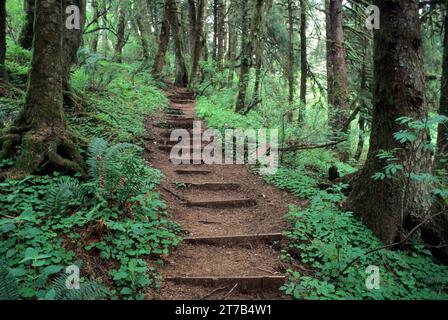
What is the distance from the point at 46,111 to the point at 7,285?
306cm

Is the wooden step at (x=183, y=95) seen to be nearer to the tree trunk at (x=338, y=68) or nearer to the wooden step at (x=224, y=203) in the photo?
the tree trunk at (x=338, y=68)

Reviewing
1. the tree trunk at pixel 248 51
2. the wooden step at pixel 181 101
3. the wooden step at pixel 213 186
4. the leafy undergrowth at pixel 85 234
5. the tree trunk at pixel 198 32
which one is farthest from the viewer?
the tree trunk at pixel 198 32

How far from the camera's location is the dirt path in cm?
387

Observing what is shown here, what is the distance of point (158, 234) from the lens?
4.48 m

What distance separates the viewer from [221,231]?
518 cm

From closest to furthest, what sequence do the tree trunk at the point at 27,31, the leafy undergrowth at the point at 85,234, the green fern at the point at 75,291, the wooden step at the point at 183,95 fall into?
the green fern at the point at 75,291 < the leafy undergrowth at the point at 85,234 < the tree trunk at the point at 27,31 < the wooden step at the point at 183,95

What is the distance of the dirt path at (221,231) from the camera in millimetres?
3871

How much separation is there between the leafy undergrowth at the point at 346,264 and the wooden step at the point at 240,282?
0.55ft

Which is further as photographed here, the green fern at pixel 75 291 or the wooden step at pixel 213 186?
the wooden step at pixel 213 186

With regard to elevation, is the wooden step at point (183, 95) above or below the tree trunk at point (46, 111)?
above

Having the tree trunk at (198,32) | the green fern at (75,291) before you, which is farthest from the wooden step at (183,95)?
the green fern at (75,291)

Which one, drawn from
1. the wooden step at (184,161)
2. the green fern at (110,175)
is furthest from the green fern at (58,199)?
the wooden step at (184,161)

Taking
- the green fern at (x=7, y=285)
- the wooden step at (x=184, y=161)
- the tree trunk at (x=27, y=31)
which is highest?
the tree trunk at (x=27, y=31)
